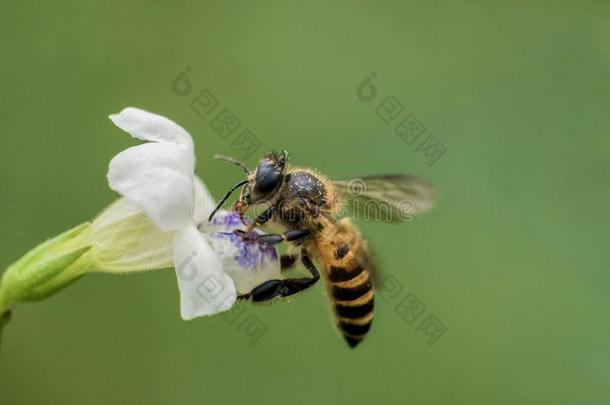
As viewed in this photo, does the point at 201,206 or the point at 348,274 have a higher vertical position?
the point at 201,206

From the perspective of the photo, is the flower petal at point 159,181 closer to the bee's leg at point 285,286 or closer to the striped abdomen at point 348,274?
the bee's leg at point 285,286

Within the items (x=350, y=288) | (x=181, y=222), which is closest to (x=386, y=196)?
(x=350, y=288)

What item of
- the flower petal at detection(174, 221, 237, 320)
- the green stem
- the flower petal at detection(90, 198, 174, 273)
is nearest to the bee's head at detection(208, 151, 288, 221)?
the flower petal at detection(90, 198, 174, 273)

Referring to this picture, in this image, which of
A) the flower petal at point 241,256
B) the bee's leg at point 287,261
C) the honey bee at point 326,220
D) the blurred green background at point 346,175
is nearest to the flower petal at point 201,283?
the flower petal at point 241,256

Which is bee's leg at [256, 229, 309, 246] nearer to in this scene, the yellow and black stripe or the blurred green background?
the yellow and black stripe

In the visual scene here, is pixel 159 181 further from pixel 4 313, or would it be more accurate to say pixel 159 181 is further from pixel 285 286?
pixel 285 286

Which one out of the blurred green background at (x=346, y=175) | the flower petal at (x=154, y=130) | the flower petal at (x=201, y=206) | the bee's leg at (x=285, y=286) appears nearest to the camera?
the flower petal at (x=154, y=130)
